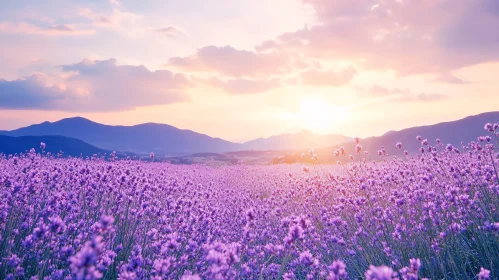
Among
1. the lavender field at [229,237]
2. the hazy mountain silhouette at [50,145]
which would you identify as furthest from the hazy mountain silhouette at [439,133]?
the hazy mountain silhouette at [50,145]

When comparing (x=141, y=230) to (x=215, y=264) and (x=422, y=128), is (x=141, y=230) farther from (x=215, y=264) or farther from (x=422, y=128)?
(x=422, y=128)

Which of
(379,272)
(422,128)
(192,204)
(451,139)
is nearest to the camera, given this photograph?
(379,272)

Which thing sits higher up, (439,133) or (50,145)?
(50,145)

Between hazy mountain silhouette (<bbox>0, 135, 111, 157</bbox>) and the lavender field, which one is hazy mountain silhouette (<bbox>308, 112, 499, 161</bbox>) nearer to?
the lavender field

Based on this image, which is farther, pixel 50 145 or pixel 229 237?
pixel 50 145

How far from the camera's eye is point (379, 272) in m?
1.28

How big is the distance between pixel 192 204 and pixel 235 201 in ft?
7.78

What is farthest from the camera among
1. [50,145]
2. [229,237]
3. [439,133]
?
[50,145]

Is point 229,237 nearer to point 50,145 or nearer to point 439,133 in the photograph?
point 439,133

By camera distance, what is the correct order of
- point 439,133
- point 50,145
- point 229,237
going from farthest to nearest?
point 50,145
point 439,133
point 229,237

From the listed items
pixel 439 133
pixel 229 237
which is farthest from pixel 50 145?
pixel 229 237

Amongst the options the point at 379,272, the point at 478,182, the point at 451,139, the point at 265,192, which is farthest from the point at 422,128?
the point at 379,272

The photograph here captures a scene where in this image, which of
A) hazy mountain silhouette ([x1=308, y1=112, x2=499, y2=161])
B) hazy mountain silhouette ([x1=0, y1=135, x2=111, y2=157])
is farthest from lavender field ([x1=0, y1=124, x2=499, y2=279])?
hazy mountain silhouette ([x1=0, y1=135, x2=111, y2=157])

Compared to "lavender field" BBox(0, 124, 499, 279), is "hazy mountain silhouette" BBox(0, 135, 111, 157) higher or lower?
higher
